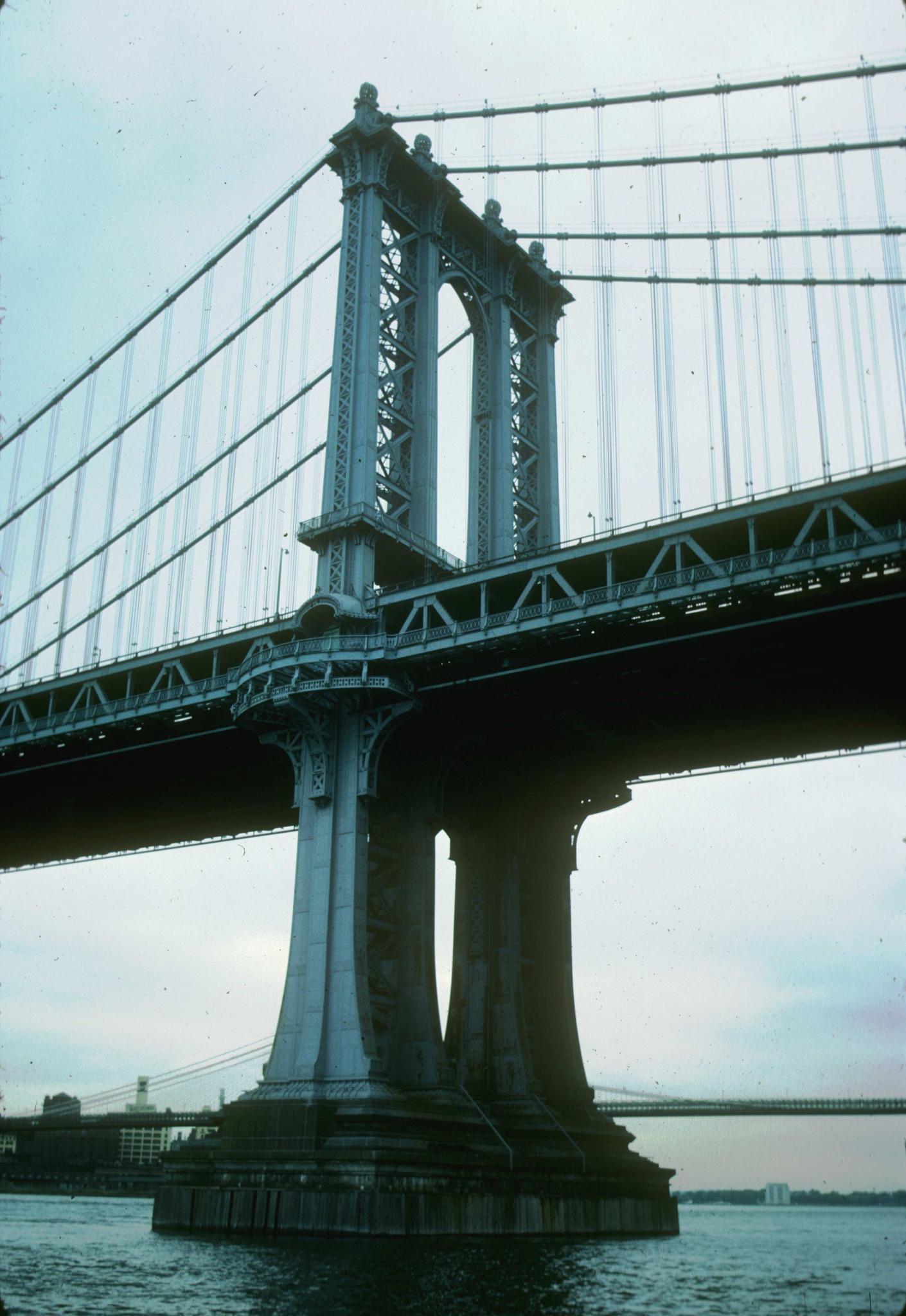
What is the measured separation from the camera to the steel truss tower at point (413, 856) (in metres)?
46.6

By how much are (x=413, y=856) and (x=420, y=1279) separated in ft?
82.9

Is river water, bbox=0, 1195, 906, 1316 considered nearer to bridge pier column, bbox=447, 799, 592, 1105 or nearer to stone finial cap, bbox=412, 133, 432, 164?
bridge pier column, bbox=447, 799, 592, 1105

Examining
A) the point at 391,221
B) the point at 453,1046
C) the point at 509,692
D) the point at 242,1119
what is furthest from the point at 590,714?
the point at 391,221

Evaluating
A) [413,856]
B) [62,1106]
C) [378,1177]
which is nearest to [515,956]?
[413,856]

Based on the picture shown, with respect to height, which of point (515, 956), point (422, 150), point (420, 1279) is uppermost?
point (422, 150)

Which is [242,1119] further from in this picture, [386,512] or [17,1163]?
[17,1163]

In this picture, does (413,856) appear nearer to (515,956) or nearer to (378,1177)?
(515,956)

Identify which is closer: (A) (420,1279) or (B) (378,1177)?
(A) (420,1279)

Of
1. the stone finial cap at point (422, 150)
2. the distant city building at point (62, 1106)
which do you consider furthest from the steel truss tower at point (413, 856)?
the distant city building at point (62, 1106)

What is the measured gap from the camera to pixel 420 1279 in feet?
105

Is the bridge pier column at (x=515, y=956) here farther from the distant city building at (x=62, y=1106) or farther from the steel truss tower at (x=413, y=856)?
the distant city building at (x=62, y=1106)

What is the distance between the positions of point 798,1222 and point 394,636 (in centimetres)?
10679

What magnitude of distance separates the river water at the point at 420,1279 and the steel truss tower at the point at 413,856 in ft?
8.17

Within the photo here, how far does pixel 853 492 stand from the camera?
1750 inches
